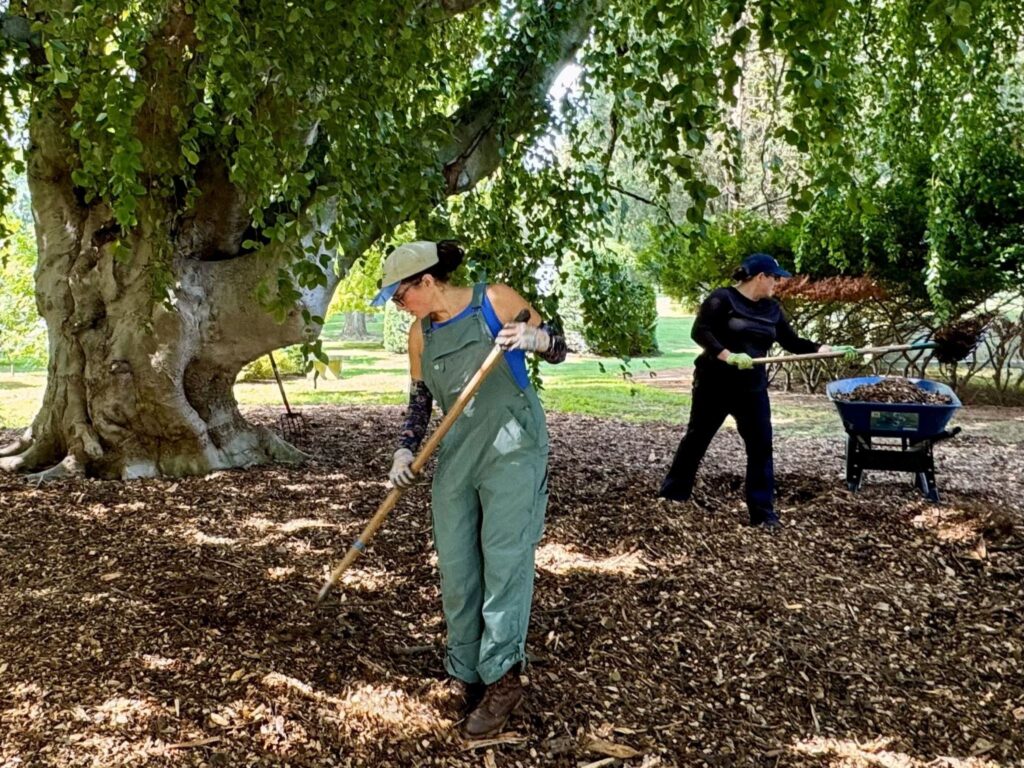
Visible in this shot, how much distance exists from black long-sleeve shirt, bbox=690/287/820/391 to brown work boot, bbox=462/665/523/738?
2448 millimetres

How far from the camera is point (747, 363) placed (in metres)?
4.40

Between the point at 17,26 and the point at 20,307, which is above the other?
the point at 17,26

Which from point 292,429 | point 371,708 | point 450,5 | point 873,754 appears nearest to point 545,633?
point 371,708

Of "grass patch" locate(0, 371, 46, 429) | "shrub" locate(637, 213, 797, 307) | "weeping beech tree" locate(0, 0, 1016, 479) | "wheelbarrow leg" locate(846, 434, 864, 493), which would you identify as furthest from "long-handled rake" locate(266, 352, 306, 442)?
"shrub" locate(637, 213, 797, 307)

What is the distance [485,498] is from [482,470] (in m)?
0.08

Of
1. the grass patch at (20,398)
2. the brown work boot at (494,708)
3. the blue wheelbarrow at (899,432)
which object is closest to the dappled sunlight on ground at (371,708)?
the brown work boot at (494,708)

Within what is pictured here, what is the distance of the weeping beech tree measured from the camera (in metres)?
2.99

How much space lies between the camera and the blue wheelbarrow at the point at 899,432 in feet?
16.4

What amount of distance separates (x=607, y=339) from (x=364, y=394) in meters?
6.99

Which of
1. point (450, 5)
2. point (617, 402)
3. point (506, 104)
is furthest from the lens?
point (617, 402)

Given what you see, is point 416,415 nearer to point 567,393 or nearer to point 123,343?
point 123,343

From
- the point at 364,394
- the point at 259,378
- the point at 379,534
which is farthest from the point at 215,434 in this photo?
the point at 259,378

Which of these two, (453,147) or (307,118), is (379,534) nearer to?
(307,118)

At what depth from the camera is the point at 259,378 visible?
1302 cm
